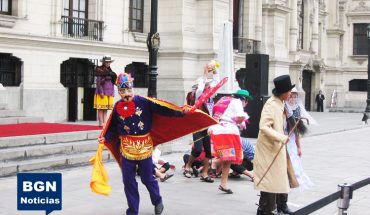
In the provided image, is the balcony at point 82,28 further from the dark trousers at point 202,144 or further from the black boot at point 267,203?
the black boot at point 267,203

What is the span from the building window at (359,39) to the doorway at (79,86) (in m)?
32.3

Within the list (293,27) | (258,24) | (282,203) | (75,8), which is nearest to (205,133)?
(282,203)

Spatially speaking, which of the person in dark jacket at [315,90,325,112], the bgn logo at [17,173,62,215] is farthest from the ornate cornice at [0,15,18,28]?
the person in dark jacket at [315,90,325,112]

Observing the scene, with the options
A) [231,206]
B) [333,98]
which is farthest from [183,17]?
[333,98]

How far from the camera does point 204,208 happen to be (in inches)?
343

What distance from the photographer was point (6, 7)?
63.4 ft

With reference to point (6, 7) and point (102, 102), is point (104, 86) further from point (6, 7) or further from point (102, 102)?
point (6, 7)

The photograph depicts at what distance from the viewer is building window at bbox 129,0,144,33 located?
24922 mm

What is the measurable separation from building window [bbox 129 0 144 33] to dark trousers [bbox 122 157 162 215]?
17396mm

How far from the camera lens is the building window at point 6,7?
62.9 ft

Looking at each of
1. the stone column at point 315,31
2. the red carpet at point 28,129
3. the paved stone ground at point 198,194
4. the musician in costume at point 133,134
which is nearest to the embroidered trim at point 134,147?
the musician in costume at point 133,134

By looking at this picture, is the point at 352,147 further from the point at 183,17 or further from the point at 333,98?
the point at 333,98

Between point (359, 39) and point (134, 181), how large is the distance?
44771 mm

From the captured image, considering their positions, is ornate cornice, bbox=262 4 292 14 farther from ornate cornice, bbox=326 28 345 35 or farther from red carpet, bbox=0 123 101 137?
red carpet, bbox=0 123 101 137
